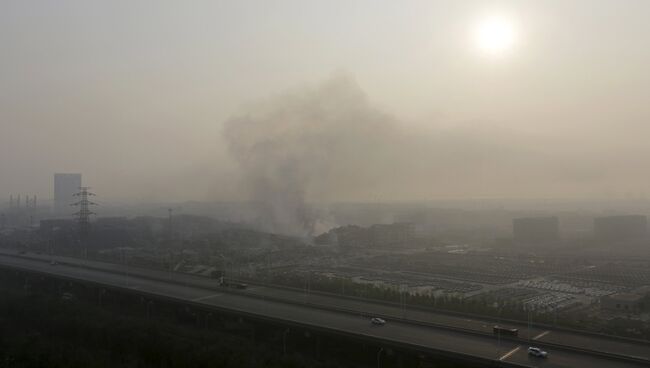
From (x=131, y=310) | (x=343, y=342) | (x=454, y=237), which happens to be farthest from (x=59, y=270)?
(x=454, y=237)

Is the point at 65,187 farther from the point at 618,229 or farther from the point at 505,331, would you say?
the point at 505,331

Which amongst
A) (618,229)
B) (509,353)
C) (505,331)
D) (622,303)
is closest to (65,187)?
(618,229)

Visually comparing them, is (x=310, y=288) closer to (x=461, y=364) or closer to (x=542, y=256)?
(x=461, y=364)

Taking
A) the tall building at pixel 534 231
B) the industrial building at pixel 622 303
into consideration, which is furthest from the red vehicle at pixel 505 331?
the tall building at pixel 534 231

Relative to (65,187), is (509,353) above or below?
below

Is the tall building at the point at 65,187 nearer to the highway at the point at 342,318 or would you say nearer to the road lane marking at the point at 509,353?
the highway at the point at 342,318

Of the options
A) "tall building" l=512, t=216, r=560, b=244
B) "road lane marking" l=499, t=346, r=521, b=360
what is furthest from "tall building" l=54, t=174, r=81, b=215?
"road lane marking" l=499, t=346, r=521, b=360
